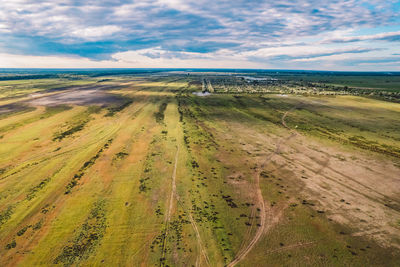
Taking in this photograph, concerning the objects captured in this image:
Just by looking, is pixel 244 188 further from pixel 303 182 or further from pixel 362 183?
pixel 362 183

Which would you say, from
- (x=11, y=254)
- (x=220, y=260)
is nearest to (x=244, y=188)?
(x=220, y=260)

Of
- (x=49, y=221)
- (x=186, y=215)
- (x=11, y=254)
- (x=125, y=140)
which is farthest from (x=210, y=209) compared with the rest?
(x=125, y=140)

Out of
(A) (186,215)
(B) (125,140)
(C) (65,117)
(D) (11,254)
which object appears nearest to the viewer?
(D) (11,254)

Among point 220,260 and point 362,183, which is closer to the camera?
point 220,260

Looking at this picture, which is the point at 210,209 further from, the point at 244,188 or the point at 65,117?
the point at 65,117

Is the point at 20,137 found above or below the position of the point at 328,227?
above

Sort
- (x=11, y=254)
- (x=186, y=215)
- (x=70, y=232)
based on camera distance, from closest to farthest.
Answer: (x=11, y=254) → (x=70, y=232) → (x=186, y=215)

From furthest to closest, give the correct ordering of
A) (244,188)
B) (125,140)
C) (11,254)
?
(125,140), (244,188), (11,254)
